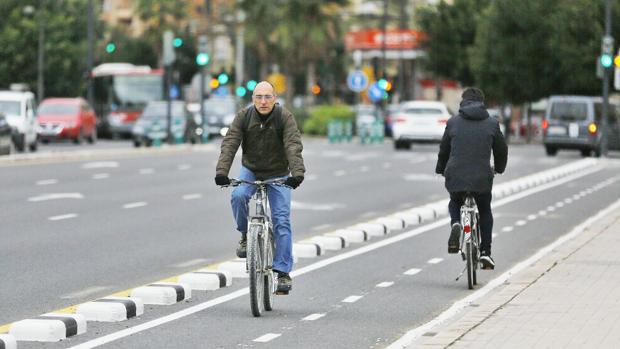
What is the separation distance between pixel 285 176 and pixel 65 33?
6849 centimetres

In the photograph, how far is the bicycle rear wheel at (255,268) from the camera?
37.3ft

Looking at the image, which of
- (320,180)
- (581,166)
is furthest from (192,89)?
(320,180)

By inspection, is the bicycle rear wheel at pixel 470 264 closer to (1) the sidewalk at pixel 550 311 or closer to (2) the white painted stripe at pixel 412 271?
(1) the sidewalk at pixel 550 311

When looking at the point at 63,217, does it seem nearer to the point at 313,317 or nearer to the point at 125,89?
the point at 313,317

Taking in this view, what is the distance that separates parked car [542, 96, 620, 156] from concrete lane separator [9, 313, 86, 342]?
127 feet

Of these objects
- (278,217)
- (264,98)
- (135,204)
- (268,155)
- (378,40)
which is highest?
A: (378,40)

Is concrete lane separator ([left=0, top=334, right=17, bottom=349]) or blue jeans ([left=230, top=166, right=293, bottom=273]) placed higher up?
blue jeans ([left=230, top=166, right=293, bottom=273])

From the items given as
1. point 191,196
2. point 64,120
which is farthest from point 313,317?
point 64,120

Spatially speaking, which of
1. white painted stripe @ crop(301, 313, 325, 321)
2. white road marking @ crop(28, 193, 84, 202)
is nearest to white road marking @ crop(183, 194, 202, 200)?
white road marking @ crop(28, 193, 84, 202)

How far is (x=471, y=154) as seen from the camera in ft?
45.9

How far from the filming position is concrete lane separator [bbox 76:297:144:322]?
11.1 metres

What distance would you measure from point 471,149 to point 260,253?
119 inches

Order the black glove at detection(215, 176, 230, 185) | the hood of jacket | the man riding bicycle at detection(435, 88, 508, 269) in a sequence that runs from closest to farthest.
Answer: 1. the black glove at detection(215, 176, 230, 185)
2. the man riding bicycle at detection(435, 88, 508, 269)
3. the hood of jacket

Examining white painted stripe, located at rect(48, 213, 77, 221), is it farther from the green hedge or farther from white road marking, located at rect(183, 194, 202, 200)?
the green hedge
